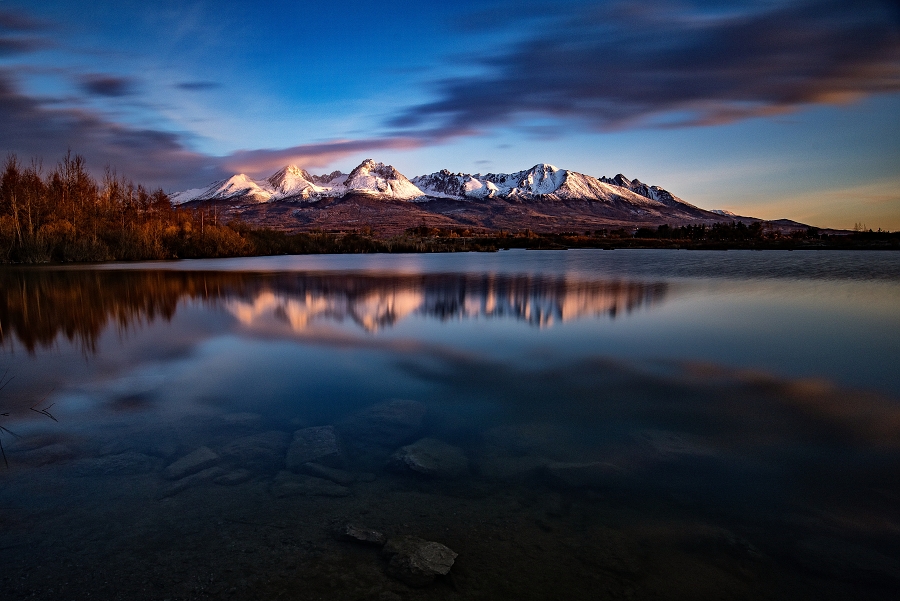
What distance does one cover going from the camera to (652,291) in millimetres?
19891

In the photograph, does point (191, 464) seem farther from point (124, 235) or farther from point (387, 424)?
point (124, 235)

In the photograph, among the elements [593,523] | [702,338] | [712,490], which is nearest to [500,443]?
[593,523]

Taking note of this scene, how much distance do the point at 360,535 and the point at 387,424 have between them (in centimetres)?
235

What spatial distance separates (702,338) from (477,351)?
513 cm

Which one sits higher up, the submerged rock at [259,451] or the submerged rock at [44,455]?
the submerged rock at [259,451]

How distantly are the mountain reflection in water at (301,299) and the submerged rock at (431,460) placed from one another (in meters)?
7.50

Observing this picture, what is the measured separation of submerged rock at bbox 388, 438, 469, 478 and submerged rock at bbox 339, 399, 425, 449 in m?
0.30

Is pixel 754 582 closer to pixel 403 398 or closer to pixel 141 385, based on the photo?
pixel 403 398

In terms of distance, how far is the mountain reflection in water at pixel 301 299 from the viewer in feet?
44.9

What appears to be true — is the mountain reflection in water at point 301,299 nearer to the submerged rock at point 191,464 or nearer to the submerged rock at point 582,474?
the submerged rock at point 191,464

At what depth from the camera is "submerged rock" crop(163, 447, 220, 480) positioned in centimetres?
488

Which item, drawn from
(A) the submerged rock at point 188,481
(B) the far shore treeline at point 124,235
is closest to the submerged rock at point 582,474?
(A) the submerged rock at point 188,481

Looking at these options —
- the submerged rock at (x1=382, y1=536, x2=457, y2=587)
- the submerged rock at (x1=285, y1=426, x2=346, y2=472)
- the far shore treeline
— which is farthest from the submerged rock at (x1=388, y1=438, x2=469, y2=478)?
the far shore treeline

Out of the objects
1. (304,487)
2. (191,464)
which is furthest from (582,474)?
(191,464)
